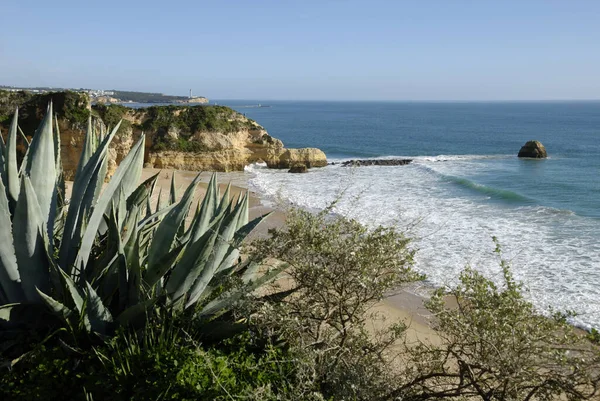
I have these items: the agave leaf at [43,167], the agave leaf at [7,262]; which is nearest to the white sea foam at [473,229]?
the agave leaf at [43,167]

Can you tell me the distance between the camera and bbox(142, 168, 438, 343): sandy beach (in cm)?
797

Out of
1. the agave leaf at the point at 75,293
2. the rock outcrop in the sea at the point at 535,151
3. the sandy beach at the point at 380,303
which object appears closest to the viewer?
the agave leaf at the point at 75,293

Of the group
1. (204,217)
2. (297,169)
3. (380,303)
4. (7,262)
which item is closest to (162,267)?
(204,217)

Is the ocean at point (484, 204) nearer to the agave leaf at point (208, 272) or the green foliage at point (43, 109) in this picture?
the agave leaf at point (208, 272)

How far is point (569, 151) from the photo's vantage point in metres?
Answer: 44.0

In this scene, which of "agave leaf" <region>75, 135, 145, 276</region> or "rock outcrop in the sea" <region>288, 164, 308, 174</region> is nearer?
"agave leaf" <region>75, 135, 145, 276</region>

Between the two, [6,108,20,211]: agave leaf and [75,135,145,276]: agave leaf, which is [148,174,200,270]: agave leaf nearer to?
[75,135,145,276]: agave leaf

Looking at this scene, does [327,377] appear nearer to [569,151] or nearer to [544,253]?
[544,253]

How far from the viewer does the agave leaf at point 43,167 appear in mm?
3918

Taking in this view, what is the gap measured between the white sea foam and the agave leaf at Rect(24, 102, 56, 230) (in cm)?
188

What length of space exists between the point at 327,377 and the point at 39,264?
221 centimetres

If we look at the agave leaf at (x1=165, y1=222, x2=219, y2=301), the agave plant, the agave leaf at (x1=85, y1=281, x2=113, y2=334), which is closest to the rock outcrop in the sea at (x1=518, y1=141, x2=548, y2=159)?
the agave plant

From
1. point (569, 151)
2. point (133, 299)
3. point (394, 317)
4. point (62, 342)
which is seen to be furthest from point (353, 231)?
point (569, 151)

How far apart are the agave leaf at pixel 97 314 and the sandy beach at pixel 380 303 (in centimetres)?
156
